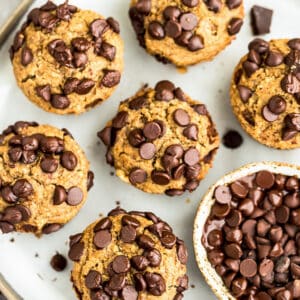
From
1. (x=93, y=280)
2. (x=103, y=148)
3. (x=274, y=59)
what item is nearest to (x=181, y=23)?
(x=274, y=59)

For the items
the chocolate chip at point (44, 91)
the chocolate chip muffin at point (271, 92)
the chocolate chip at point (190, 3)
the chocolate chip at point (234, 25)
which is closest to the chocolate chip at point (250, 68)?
the chocolate chip muffin at point (271, 92)

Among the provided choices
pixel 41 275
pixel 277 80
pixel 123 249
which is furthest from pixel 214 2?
pixel 41 275

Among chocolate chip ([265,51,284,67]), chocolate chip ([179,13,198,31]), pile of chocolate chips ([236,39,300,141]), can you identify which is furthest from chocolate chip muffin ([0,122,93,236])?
chocolate chip ([265,51,284,67])

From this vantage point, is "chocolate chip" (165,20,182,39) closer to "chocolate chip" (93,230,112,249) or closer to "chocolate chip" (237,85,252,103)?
"chocolate chip" (237,85,252,103)

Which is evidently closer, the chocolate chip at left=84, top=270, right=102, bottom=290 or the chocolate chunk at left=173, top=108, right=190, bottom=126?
the chocolate chip at left=84, top=270, right=102, bottom=290

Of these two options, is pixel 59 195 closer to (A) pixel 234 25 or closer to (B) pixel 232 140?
(B) pixel 232 140

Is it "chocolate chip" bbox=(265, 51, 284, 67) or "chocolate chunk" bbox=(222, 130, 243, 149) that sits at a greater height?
"chocolate chip" bbox=(265, 51, 284, 67)

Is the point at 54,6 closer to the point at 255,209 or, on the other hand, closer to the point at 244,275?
the point at 255,209
